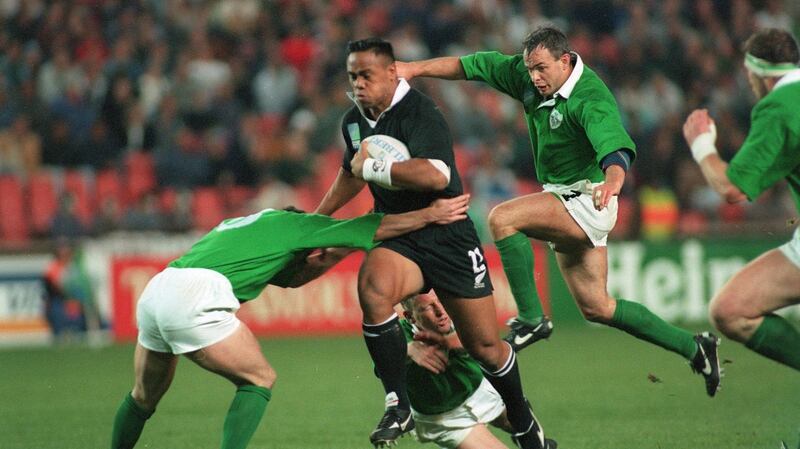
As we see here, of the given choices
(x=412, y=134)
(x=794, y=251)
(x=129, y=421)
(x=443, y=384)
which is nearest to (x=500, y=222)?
(x=412, y=134)

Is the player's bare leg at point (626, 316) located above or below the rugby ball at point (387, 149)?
below

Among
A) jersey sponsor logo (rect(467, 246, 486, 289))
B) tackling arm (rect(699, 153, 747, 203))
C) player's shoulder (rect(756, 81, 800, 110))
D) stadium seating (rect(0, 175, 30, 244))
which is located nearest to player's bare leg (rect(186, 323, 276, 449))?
jersey sponsor logo (rect(467, 246, 486, 289))

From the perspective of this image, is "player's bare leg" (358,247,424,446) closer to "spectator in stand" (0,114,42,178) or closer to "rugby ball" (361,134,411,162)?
"rugby ball" (361,134,411,162)

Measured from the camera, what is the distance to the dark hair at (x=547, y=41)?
22.8 ft

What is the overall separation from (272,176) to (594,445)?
354 inches

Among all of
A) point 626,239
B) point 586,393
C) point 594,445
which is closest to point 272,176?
point 626,239

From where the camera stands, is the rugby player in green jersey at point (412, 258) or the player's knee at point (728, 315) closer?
the rugby player in green jersey at point (412, 258)

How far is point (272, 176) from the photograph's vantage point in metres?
15.5

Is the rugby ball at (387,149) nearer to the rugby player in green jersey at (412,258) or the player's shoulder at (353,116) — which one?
the rugby player in green jersey at (412,258)

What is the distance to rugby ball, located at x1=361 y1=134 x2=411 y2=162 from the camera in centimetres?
604

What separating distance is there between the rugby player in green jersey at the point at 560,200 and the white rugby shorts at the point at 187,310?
192cm

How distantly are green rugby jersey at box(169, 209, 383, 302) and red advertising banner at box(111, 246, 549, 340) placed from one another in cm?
821

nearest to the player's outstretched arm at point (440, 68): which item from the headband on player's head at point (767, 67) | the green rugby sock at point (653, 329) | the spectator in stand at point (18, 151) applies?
the green rugby sock at point (653, 329)

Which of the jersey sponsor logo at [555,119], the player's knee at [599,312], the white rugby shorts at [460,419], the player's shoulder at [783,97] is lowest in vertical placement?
the player's knee at [599,312]
